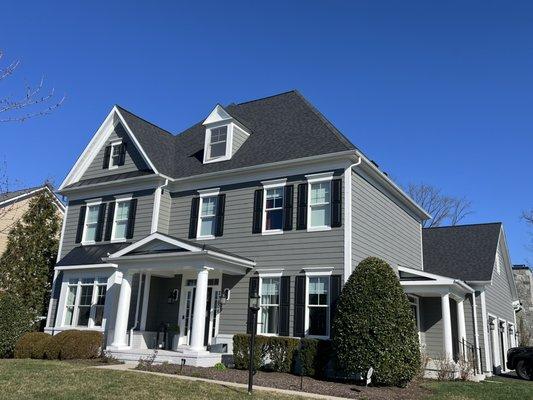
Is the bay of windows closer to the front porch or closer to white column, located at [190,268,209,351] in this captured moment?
the front porch

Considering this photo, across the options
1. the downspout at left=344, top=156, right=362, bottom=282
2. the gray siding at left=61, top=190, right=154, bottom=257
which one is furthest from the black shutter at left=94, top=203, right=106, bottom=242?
the downspout at left=344, top=156, right=362, bottom=282

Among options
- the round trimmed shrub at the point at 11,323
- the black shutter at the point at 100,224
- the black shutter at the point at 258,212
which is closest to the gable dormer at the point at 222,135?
the black shutter at the point at 258,212

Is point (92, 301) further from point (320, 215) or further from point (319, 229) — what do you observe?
point (320, 215)

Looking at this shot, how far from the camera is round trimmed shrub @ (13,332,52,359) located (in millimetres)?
16359

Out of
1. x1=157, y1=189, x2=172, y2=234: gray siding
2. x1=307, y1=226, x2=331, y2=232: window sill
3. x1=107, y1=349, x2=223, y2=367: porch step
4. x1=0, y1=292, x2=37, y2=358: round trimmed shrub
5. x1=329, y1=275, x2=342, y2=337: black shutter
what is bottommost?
x1=107, y1=349, x2=223, y2=367: porch step

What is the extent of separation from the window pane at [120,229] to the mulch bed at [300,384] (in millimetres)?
6788

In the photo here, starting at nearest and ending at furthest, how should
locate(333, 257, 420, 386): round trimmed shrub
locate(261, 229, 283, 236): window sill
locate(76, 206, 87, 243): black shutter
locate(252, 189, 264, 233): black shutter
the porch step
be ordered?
locate(333, 257, 420, 386): round trimmed shrub < the porch step < locate(261, 229, 283, 236): window sill < locate(252, 189, 264, 233): black shutter < locate(76, 206, 87, 243): black shutter

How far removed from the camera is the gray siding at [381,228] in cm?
1557

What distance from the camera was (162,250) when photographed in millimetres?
16031

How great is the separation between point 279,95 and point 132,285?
936 cm

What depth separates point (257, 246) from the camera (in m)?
16.4

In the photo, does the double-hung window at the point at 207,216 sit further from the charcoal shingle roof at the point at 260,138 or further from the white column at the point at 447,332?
the white column at the point at 447,332

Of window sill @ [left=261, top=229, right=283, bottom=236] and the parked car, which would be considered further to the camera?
the parked car

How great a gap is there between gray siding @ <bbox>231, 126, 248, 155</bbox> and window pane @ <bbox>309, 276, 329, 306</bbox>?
6021 millimetres
